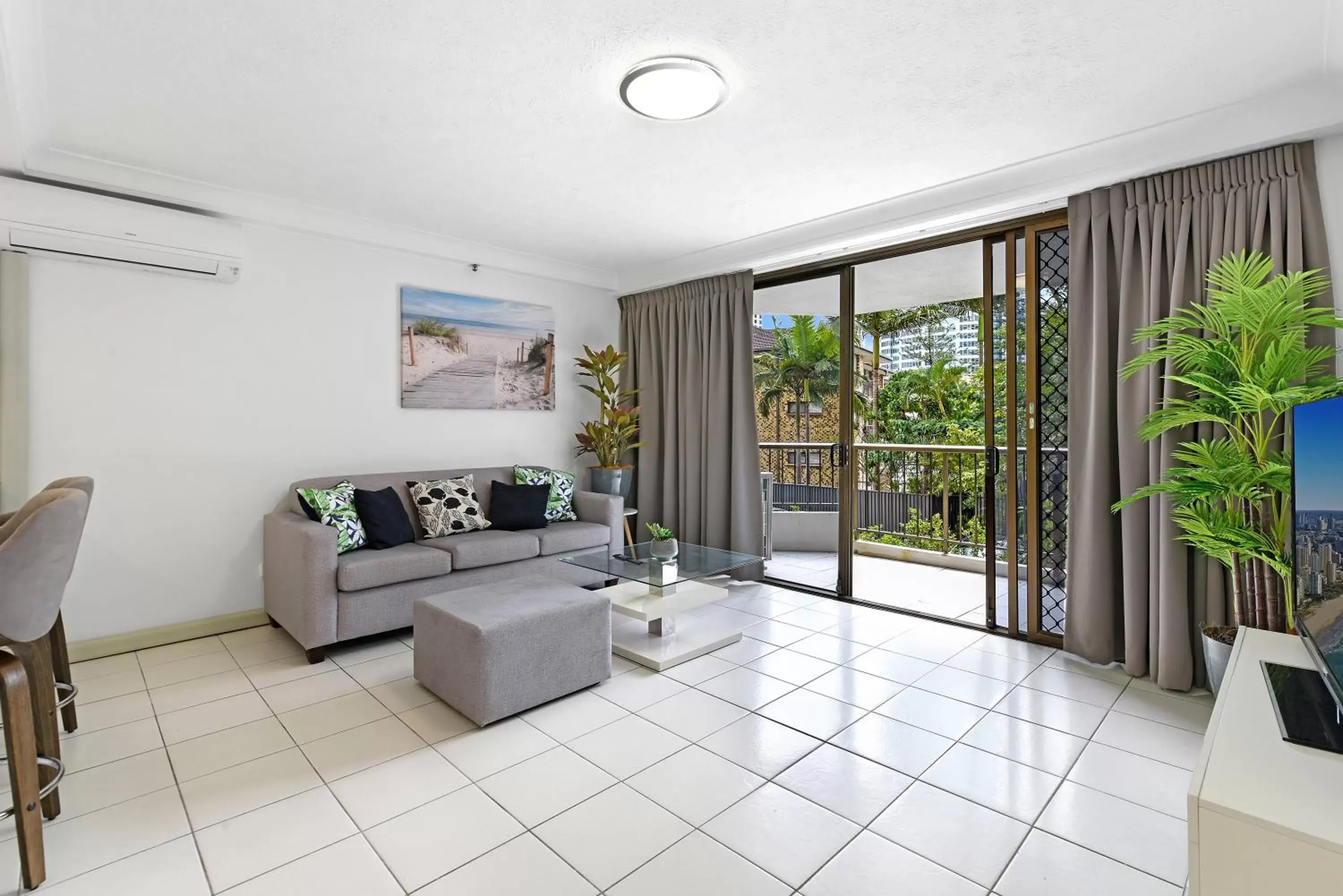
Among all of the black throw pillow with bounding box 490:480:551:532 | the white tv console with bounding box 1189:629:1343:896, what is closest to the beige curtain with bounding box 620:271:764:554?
the black throw pillow with bounding box 490:480:551:532

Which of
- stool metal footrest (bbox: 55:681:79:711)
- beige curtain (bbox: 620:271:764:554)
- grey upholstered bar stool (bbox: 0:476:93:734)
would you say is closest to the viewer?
stool metal footrest (bbox: 55:681:79:711)

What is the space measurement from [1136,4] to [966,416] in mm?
5823

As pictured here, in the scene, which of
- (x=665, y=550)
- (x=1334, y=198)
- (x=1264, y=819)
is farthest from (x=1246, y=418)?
(x=665, y=550)

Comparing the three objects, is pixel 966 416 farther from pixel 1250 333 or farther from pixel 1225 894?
pixel 1225 894

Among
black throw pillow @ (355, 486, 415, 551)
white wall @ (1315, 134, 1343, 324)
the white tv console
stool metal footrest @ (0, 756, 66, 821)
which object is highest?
white wall @ (1315, 134, 1343, 324)

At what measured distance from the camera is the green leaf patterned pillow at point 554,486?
464 centimetres

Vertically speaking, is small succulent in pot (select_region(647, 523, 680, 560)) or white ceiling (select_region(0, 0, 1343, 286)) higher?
white ceiling (select_region(0, 0, 1343, 286))

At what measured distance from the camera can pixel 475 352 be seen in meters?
4.78

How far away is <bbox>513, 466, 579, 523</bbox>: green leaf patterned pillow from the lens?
4.64 meters

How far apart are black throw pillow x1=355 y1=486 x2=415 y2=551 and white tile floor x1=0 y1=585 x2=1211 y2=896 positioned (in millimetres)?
734

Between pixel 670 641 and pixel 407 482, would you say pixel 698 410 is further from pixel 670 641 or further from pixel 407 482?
pixel 407 482

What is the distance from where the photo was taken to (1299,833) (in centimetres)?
108

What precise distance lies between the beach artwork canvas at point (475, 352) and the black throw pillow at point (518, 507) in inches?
31.9

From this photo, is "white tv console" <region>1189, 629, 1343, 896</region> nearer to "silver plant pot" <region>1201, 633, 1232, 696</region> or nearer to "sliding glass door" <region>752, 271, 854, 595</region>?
"silver plant pot" <region>1201, 633, 1232, 696</region>
